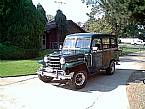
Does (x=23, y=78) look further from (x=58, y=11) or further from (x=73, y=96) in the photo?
(x=58, y=11)

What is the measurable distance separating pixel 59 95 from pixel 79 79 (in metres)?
1.63

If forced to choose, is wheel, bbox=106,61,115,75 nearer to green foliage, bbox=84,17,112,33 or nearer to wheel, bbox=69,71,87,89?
wheel, bbox=69,71,87,89

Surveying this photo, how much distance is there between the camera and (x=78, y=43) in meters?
14.0

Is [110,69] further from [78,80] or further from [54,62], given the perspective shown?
[54,62]

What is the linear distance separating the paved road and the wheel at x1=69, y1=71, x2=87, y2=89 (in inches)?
9.1

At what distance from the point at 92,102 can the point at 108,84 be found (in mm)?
3488

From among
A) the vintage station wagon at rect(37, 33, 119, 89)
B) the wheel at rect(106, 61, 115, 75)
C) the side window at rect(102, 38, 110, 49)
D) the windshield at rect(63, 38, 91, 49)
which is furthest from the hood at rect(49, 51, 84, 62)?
the wheel at rect(106, 61, 115, 75)

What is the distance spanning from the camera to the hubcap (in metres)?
12.1

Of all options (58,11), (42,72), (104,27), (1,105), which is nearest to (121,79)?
(42,72)

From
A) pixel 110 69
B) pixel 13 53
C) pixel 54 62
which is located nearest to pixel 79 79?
pixel 54 62

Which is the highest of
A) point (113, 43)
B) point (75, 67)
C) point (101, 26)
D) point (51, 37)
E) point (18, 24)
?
point (101, 26)

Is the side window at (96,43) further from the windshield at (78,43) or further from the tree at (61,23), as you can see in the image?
the tree at (61,23)

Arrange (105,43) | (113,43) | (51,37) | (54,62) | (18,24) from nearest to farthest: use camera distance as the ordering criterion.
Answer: (54,62), (105,43), (113,43), (18,24), (51,37)

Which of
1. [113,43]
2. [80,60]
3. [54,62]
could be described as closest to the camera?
[54,62]
